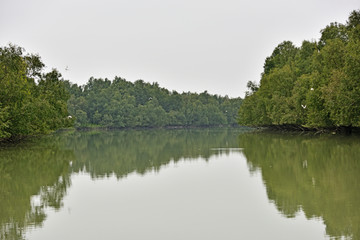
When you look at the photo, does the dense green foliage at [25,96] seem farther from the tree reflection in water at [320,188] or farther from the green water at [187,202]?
the tree reflection in water at [320,188]

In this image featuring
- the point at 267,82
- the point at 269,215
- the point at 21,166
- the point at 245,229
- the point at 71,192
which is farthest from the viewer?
the point at 267,82

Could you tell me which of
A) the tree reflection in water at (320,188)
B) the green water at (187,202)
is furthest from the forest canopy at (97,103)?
the tree reflection in water at (320,188)

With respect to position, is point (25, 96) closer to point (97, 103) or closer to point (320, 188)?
point (320, 188)

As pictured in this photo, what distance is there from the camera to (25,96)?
36.9 m

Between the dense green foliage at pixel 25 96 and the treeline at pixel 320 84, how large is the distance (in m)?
23.9

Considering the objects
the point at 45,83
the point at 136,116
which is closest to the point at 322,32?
the point at 45,83

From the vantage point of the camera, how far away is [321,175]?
16.5 meters

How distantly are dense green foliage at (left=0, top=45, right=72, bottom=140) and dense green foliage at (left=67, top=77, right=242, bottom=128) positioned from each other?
7653cm

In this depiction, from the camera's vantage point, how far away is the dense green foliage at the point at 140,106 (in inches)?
5374

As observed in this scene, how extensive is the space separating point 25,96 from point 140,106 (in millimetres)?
109153

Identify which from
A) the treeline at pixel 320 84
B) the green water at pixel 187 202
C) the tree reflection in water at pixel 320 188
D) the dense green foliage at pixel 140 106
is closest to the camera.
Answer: the green water at pixel 187 202

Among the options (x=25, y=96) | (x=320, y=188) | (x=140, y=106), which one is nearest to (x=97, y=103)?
(x=140, y=106)

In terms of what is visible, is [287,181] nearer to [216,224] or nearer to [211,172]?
[211,172]

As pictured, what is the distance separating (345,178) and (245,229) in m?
7.27
